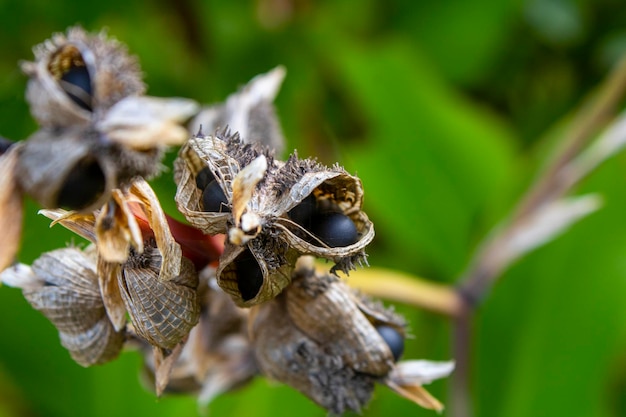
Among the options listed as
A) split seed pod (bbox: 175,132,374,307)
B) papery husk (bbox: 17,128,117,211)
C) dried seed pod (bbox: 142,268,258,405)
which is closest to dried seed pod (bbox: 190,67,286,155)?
dried seed pod (bbox: 142,268,258,405)

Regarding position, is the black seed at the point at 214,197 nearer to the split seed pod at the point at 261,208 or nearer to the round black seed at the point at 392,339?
the split seed pod at the point at 261,208

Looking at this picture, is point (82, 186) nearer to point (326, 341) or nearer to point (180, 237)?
point (180, 237)

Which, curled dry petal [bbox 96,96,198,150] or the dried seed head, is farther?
the dried seed head

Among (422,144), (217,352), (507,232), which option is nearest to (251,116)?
(217,352)

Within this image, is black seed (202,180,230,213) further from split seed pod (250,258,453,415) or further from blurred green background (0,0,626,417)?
blurred green background (0,0,626,417)

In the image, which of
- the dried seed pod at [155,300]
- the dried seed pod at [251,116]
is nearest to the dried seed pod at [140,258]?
the dried seed pod at [155,300]

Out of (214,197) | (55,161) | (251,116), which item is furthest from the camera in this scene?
(251,116)
